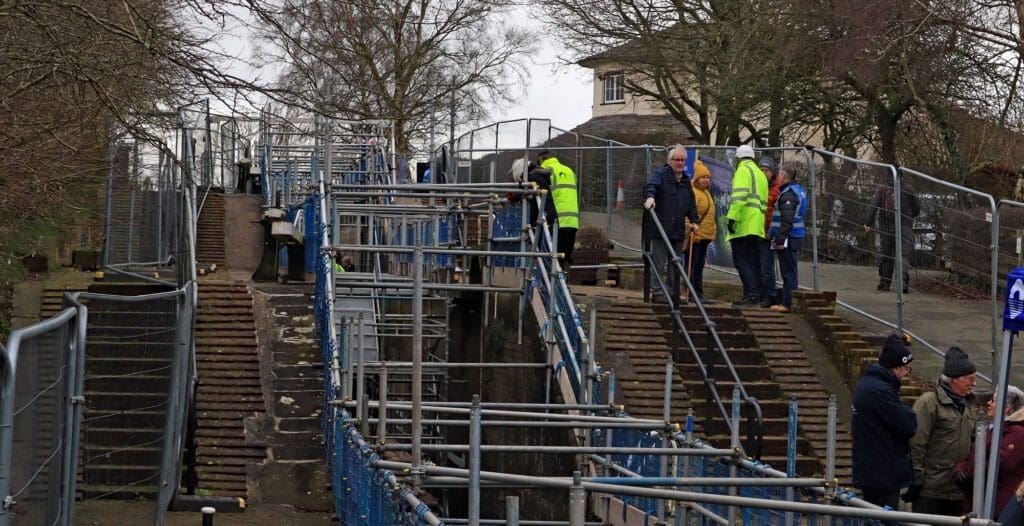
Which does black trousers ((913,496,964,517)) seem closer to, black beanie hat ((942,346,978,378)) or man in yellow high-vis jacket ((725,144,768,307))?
black beanie hat ((942,346,978,378))

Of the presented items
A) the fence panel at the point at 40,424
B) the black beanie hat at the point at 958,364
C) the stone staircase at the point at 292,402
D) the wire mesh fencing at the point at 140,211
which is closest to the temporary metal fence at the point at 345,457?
the stone staircase at the point at 292,402

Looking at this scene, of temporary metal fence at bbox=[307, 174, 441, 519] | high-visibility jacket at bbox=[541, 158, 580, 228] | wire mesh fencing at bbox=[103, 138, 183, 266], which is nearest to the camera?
temporary metal fence at bbox=[307, 174, 441, 519]

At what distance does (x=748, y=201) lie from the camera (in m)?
15.2

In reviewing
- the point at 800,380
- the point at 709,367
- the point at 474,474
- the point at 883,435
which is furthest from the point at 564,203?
the point at 474,474

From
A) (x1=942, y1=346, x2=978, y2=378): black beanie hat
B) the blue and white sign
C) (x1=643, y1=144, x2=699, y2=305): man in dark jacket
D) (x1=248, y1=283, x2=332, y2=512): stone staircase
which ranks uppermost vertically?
(x1=643, y1=144, x2=699, y2=305): man in dark jacket

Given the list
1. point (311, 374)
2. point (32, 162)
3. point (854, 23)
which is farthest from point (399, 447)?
point (854, 23)

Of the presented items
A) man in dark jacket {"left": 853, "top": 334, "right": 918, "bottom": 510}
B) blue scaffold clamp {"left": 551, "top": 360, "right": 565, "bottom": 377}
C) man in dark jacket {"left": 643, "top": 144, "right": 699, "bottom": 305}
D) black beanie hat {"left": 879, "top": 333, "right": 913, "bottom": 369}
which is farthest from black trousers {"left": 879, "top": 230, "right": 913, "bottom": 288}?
man in dark jacket {"left": 853, "top": 334, "right": 918, "bottom": 510}

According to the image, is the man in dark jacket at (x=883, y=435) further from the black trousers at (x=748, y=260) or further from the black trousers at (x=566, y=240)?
the black trousers at (x=566, y=240)

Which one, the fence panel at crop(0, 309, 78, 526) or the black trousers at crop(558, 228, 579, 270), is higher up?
the black trousers at crop(558, 228, 579, 270)

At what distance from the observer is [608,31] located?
109 feet

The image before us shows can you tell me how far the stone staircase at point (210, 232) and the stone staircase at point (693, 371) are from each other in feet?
36.5

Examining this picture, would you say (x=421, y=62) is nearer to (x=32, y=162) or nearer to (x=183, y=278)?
(x=183, y=278)

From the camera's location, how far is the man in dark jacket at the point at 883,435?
852 centimetres

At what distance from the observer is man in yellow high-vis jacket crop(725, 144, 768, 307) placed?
15.2 m
